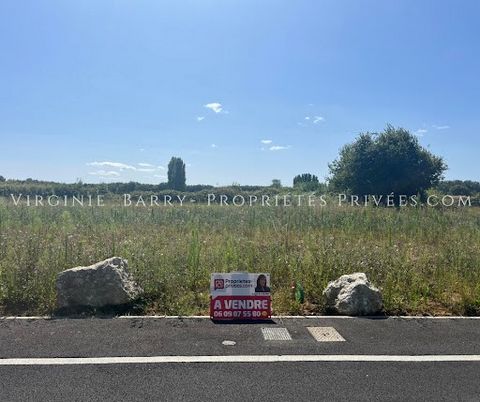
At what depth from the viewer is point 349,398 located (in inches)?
116

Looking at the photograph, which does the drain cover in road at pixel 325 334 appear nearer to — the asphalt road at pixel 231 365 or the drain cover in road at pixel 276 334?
the asphalt road at pixel 231 365

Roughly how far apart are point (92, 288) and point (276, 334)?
2.47m

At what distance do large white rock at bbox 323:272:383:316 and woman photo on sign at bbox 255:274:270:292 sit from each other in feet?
3.08

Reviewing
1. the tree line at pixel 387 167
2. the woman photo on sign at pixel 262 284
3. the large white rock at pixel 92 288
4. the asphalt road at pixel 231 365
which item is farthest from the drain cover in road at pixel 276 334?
the tree line at pixel 387 167

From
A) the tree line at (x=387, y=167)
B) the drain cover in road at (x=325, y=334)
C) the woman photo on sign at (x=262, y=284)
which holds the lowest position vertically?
the drain cover in road at (x=325, y=334)

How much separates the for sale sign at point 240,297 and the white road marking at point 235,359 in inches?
47.7

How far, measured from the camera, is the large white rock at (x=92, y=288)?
4.99m

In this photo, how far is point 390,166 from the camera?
2869 centimetres

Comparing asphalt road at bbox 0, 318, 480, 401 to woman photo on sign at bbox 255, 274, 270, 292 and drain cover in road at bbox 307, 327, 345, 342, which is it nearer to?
drain cover in road at bbox 307, 327, 345, 342

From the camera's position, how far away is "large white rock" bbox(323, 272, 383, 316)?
5000 mm

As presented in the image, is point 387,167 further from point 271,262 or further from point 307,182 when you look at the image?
point 271,262

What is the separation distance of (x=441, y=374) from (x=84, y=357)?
3247 mm

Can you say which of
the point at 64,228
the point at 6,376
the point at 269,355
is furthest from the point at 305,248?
the point at 64,228

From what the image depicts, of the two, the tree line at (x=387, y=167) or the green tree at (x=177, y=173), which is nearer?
the tree line at (x=387, y=167)
